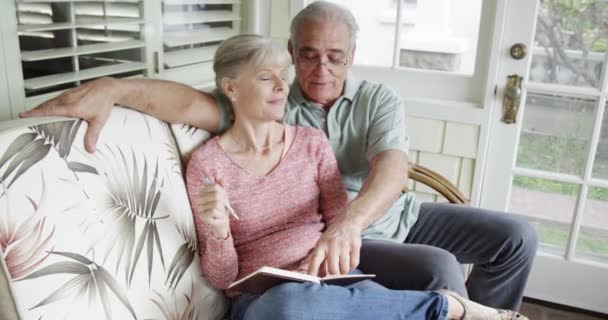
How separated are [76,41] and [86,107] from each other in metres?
0.45

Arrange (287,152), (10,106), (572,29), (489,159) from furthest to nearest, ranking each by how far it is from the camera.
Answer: (489,159) < (572,29) < (287,152) < (10,106)

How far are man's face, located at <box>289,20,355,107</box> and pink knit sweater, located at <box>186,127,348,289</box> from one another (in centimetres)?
23

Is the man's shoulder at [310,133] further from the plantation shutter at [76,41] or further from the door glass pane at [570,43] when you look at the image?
the door glass pane at [570,43]

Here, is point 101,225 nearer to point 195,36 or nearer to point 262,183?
point 262,183

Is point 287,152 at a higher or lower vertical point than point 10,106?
lower

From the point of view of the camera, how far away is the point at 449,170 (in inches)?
90.7

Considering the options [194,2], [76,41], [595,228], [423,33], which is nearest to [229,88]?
[76,41]

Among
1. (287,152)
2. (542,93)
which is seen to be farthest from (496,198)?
(287,152)

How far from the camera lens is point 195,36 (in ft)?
6.96

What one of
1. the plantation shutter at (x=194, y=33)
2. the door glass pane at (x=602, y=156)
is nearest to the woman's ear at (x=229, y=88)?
the plantation shutter at (x=194, y=33)

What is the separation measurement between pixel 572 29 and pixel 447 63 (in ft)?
1.60

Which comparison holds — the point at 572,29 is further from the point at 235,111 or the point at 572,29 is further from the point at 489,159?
the point at 235,111

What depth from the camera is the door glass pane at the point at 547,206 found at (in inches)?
89.0

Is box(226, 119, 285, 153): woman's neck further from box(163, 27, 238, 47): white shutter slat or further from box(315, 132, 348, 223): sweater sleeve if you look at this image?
box(163, 27, 238, 47): white shutter slat
